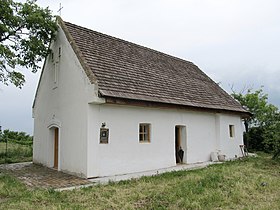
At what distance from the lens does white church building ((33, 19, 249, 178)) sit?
33.8ft

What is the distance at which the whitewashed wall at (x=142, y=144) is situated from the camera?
10.2 metres

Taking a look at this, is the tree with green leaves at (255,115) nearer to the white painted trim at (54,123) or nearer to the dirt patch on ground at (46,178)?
the white painted trim at (54,123)

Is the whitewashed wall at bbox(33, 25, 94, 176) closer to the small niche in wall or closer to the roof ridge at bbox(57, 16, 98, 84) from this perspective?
the roof ridge at bbox(57, 16, 98, 84)

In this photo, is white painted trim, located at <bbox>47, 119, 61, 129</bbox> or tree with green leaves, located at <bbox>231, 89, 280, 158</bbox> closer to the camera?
white painted trim, located at <bbox>47, 119, 61, 129</bbox>

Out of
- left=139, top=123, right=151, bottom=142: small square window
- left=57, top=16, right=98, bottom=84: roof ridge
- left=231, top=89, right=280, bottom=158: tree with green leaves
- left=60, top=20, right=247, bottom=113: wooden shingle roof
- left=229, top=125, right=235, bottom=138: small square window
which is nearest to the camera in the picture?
left=57, top=16, right=98, bottom=84: roof ridge

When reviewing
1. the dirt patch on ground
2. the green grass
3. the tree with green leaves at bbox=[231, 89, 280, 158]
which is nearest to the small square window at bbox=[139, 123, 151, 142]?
the dirt patch on ground

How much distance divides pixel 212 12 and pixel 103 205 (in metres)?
10.5

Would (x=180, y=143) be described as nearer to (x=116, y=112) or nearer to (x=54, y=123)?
(x=116, y=112)

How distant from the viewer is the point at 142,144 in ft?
38.1

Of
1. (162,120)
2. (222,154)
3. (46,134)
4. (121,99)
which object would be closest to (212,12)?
(162,120)

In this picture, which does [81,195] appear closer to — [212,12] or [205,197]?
[205,197]

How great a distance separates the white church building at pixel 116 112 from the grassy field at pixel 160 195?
6.97ft

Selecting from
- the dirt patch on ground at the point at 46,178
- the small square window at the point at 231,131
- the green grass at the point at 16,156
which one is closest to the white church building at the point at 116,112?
the dirt patch on ground at the point at 46,178

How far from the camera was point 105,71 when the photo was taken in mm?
11227
